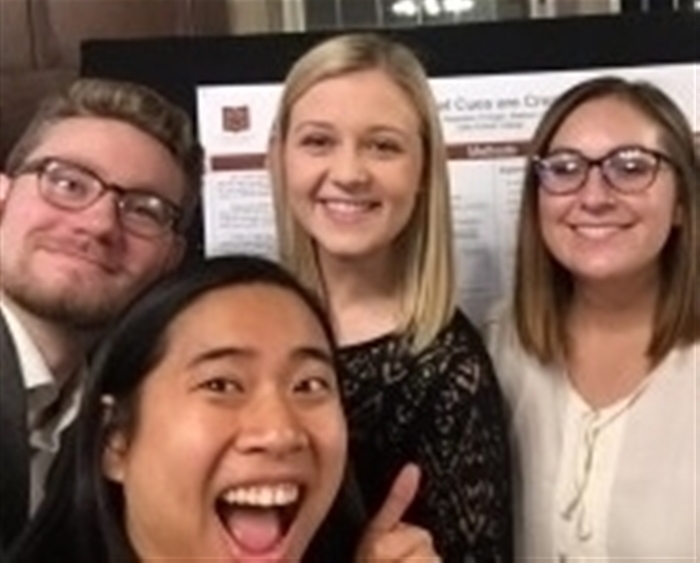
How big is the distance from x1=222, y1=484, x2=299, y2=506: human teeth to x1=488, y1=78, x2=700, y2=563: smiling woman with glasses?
2.79 ft

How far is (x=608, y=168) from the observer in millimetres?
2209

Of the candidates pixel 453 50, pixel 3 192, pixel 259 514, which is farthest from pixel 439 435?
pixel 453 50

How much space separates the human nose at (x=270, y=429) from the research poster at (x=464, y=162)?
51.0 inches

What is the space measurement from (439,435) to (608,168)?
1.81ft

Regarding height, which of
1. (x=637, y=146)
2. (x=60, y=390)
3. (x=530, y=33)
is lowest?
(x=60, y=390)

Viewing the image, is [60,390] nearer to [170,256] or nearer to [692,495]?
[170,256]

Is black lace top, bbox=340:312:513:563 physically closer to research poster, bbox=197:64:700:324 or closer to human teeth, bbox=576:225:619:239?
human teeth, bbox=576:225:619:239

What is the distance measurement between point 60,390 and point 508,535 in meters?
0.81

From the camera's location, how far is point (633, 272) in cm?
224

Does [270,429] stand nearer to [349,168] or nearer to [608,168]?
[349,168]

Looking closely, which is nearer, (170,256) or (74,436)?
(74,436)

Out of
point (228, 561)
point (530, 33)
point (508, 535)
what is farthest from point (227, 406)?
point (530, 33)

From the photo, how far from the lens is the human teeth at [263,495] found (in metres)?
1.50

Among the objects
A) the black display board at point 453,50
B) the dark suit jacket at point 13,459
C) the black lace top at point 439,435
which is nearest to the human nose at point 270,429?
the dark suit jacket at point 13,459
